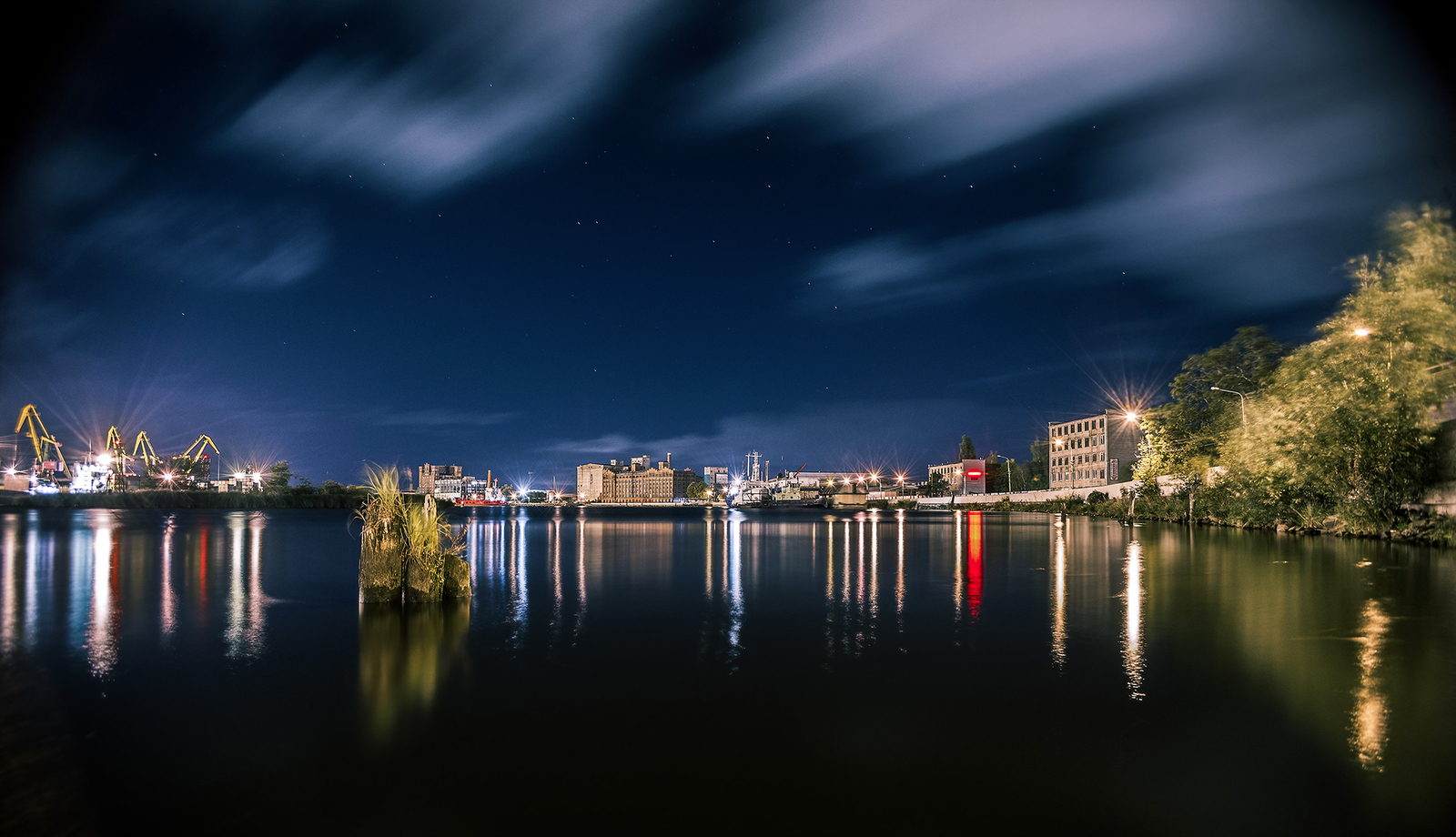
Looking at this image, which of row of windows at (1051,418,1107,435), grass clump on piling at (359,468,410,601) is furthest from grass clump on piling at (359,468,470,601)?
row of windows at (1051,418,1107,435)

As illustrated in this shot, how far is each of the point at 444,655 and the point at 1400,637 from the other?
1342 centimetres

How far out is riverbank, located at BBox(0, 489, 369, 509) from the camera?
10538cm

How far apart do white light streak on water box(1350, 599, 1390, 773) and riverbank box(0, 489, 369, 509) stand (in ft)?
312

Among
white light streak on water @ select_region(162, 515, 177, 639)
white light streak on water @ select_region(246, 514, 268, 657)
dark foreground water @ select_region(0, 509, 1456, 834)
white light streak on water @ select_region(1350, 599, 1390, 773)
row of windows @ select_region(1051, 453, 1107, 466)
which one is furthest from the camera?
row of windows @ select_region(1051, 453, 1107, 466)

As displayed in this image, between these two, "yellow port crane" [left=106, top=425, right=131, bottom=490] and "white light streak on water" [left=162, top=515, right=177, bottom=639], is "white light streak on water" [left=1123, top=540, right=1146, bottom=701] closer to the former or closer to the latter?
"white light streak on water" [left=162, top=515, right=177, bottom=639]

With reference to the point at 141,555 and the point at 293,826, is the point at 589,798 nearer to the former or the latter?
the point at 293,826

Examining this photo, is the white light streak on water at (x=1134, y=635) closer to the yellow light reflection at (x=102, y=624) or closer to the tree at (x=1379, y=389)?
the yellow light reflection at (x=102, y=624)

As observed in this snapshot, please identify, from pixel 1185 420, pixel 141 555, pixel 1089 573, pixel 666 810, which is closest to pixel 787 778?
pixel 666 810

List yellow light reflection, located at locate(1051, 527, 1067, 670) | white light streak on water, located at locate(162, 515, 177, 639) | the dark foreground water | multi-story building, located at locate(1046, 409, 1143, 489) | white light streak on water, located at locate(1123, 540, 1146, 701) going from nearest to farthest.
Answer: the dark foreground water < white light streak on water, located at locate(1123, 540, 1146, 701) < yellow light reflection, located at locate(1051, 527, 1067, 670) < white light streak on water, located at locate(162, 515, 177, 639) < multi-story building, located at locate(1046, 409, 1143, 489)

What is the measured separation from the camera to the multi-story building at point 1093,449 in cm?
12638

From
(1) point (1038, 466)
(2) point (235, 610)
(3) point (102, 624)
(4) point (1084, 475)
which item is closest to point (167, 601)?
(2) point (235, 610)

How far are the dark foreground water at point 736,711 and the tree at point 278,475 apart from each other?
7080 inches

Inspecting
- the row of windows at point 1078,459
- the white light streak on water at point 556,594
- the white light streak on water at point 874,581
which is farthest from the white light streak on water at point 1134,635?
the row of windows at point 1078,459

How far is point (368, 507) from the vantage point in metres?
13.3
